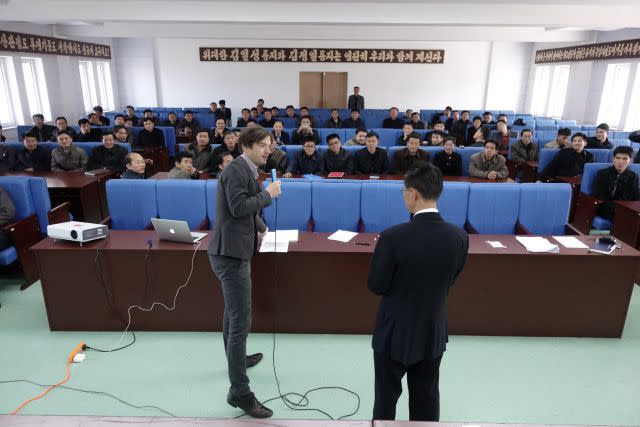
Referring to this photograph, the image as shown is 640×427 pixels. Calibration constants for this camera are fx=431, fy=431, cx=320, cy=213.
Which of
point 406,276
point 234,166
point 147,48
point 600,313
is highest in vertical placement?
point 147,48

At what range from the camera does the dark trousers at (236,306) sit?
83.0 inches

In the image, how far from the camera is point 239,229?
81.5 inches

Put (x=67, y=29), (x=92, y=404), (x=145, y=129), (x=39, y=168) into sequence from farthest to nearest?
(x=67, y=29), (x=145, y=129), (x=39, y=168), (x=92, y=404)

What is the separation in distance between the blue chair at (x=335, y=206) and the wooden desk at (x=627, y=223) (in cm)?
244

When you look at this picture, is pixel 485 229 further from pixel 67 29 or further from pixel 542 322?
pixel 67 29

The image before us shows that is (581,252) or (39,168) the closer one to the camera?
(581,252)

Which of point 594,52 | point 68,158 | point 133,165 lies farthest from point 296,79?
point 133,165

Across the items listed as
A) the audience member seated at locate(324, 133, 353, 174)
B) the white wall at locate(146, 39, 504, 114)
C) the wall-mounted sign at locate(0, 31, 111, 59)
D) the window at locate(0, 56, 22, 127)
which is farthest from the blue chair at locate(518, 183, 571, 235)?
the white wall at locate(146, 39, 504, 114)

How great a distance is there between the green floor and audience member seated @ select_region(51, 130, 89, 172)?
118 inches

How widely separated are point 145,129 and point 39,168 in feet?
7.85

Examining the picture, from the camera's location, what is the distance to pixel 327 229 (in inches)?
150

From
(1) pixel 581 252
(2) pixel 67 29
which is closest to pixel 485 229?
(1) pixel 581 252

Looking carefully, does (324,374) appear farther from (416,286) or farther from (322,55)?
(322,55)

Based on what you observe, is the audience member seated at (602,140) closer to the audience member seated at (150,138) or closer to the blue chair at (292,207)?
the blue chair at (292,207)
